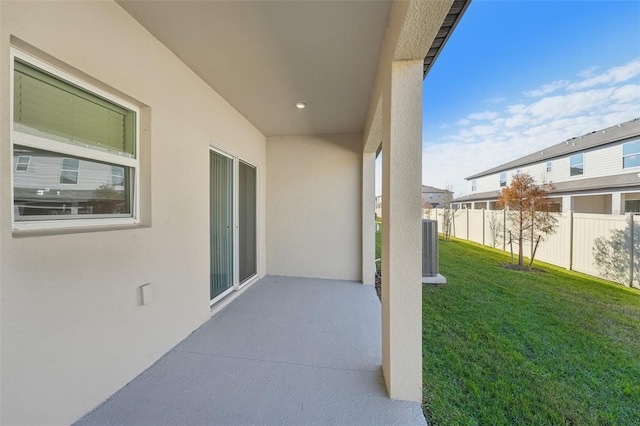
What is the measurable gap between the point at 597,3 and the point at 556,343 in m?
5.42

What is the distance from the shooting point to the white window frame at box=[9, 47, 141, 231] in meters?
1.27


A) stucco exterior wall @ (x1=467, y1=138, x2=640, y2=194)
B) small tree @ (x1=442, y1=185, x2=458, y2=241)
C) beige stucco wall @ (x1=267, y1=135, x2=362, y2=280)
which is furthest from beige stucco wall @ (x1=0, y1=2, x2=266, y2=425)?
small tree @ (x1=442, y1=185, x2=458, y2=241)

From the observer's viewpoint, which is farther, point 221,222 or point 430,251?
point 430,251

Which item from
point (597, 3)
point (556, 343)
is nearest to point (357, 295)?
point (556, 343)

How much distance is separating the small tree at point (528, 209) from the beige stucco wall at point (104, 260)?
269 inches

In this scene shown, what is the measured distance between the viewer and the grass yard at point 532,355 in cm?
164

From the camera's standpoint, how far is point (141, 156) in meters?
2.04

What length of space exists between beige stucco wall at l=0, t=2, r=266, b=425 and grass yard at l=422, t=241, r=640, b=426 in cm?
232

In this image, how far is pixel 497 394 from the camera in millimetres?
1755

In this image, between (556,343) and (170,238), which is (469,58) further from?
(170,238)

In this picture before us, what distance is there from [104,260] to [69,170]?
0.65 metres

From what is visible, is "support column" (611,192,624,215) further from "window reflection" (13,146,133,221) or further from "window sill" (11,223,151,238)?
"window reflection" (13,146,133,221)

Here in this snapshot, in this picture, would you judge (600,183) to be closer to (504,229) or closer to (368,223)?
(504,229)

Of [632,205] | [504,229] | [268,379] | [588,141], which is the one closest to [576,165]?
[588,141]
